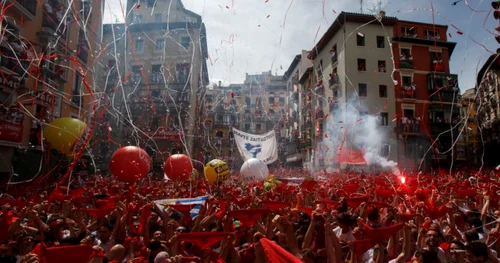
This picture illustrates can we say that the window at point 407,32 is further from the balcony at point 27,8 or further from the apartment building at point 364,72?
the balcony at point 27,8

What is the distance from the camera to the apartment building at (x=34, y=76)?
48.6 feet

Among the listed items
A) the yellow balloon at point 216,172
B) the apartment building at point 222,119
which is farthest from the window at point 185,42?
the yellow balloon at point 216,172

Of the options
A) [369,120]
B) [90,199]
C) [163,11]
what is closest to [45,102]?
[90,199]

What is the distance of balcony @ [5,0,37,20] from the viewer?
609 inches

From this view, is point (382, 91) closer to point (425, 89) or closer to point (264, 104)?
point (425, 89)

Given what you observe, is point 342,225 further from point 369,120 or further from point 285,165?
point 285,165

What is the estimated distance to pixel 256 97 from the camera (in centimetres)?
6194

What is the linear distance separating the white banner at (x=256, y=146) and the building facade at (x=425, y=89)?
54.7ft

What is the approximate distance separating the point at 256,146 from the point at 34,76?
35.7 ft

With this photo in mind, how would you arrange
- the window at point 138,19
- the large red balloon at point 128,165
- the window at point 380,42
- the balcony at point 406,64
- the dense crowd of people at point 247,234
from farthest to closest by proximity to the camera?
the window at point 138,19
the balcony at point 406,64
the window at point 380,42
the large red balloon at point 128,165
the dense crowd of people at point 247,234

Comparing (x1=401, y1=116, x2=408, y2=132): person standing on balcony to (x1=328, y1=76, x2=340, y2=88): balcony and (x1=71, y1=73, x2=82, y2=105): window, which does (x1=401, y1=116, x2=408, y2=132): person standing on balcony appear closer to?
(x1=328, y1=76, x2=340, y2=88): balcony

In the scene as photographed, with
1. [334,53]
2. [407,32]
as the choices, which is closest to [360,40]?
[334,53]

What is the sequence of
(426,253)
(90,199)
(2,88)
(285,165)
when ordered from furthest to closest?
(285,165) → (2,88) → (90,199) → (426,253)

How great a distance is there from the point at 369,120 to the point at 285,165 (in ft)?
76.0
